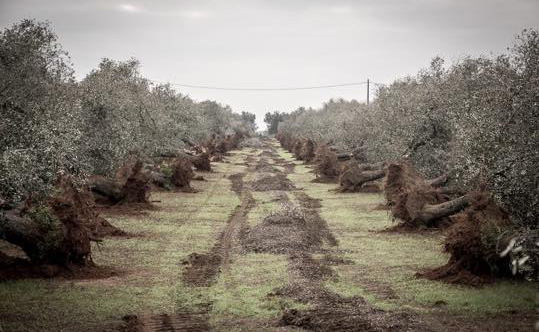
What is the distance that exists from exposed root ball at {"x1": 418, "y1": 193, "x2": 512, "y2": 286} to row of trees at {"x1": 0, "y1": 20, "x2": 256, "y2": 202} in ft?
39.2

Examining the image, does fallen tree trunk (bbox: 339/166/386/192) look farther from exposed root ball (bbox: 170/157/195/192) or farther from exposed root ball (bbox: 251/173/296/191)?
exposed root ball (bbox: 170/157/195/192)

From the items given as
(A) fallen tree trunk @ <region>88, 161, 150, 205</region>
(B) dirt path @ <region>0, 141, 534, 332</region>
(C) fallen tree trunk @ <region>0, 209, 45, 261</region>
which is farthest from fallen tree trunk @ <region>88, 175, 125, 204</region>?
(C) fallen tree trunk @ <region>0, 209, 45, 261</region>

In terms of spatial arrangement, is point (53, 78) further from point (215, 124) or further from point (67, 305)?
point (215, 124)

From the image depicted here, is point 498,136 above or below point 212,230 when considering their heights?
above

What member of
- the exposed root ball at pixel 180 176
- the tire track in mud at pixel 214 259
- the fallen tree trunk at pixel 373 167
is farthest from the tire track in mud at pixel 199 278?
the fallen tree trunk at pixel 373 167

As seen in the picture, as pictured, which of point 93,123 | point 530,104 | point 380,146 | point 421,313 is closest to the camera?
point 421,313

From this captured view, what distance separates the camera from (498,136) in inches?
693

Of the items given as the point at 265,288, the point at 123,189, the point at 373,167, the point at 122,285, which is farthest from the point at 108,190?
the point at 373,167

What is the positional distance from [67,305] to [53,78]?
49.5 feet

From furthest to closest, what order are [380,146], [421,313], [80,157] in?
[380,146] < [80,157] < [421,313]

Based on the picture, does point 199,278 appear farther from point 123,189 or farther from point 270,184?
point 270,184

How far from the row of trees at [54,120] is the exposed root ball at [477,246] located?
1194cm

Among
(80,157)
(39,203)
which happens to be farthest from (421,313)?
(80,157)

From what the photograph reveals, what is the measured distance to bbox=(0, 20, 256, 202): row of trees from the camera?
15703mm
